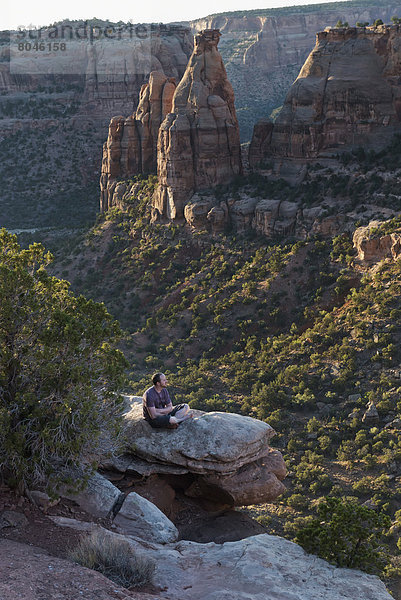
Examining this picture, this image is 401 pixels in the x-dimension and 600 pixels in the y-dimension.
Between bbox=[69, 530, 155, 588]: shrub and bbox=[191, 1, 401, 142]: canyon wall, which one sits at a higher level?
bbox=[191, 1, 401, 142]: canyon wall

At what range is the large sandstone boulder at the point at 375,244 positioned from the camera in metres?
32.3

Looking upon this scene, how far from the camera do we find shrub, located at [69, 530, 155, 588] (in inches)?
445

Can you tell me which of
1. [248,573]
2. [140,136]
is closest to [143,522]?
[248,573]

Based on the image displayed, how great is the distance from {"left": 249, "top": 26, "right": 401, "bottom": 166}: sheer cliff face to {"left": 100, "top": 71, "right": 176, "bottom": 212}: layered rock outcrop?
13714mm

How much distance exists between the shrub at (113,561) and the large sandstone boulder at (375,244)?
24483mm

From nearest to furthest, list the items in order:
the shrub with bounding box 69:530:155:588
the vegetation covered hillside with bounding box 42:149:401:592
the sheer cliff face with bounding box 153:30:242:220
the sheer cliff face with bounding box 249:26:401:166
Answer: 1. the shrub with bounding box 69:530:155:588
2. the vegetation covered hillside with bounding box 42:149:401:592
3. the sheer cliff face with bounding box 249:26:401:166
4. the sheer cliff face with bounding box 153:30:242:220

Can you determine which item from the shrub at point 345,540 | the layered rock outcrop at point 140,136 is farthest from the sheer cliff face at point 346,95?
the shrub at point 345,540

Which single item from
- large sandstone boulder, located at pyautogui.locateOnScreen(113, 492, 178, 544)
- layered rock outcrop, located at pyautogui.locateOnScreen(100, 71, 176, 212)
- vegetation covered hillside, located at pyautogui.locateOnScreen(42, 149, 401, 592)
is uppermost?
layered rock outcrop, located at pyautogui.locateOnScreen(100, 71, 176, 212)

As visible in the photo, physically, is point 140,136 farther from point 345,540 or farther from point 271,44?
point 271,44

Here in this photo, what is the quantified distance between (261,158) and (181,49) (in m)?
39.7

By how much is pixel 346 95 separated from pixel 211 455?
30898mm

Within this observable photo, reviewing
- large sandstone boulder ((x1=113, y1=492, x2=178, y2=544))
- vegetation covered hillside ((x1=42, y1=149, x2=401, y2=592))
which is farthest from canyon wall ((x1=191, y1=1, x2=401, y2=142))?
large sandstone boulder ((x1=113, y1=492, x2=178, y2=544))

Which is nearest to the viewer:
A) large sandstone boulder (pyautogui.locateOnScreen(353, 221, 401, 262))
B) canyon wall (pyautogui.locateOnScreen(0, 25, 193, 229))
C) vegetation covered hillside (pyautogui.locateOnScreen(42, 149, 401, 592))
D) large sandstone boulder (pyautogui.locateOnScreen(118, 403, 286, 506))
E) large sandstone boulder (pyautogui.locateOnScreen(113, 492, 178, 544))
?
large sandstone boulder (pyautogui.locateOnScreen(113, 492, 178, 544))

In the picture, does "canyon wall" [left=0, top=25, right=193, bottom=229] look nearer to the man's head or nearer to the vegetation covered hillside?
the vegetation covered hillside
